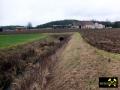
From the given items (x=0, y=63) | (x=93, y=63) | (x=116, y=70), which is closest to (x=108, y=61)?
(x=93, y=63)

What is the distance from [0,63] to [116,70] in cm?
1093

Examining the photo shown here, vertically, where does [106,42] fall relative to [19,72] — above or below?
above

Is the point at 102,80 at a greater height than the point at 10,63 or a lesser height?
greater

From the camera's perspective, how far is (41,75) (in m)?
21.1

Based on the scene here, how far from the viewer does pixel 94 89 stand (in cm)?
1395

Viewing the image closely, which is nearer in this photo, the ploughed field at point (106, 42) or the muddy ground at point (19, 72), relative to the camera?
the muddy ground at point (19, 72)

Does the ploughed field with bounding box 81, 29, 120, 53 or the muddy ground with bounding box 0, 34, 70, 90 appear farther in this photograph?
the ploughed field with bounding box 81, 29, 120, 53

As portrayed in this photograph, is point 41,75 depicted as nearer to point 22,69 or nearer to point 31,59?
point 22,69

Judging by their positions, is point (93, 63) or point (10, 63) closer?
point (93, 63)

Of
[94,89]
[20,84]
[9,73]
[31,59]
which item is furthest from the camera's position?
[31,59]

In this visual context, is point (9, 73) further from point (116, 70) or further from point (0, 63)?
point (116, 70)

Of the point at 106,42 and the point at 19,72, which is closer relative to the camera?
the point at 19,72

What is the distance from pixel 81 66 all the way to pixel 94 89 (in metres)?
6.91

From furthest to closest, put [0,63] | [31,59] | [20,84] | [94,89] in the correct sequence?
[31,59], [0,63], [20,84], [94,89]
